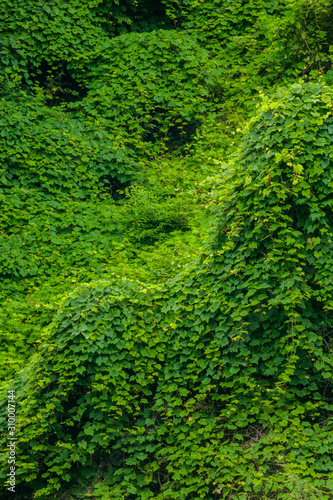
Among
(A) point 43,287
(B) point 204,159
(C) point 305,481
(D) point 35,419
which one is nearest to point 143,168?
(B) point 204,159

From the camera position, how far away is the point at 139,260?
277 inches

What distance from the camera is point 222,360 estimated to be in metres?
5.15

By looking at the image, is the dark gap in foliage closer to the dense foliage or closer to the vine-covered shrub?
the dense foliage

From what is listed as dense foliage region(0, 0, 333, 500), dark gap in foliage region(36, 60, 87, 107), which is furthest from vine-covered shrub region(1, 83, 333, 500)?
dark gap in foliage region(36, 60, 87, 107)

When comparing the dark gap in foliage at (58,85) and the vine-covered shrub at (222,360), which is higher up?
the dark gap in foliage at (58,85)

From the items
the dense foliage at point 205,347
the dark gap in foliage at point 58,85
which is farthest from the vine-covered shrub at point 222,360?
the dark gap in foliage at point 58,85

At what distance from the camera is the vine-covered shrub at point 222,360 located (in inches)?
191

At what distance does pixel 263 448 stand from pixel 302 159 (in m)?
2.84

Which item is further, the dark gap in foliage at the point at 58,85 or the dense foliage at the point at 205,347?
the dark gap in foliage at the point at 58,85

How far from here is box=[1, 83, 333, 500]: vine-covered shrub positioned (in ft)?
15.9

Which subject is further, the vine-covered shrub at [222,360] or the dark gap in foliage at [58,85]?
the dark gap in foliage at [58,85]

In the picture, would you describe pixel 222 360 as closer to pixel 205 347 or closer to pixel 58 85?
pixel 205 347

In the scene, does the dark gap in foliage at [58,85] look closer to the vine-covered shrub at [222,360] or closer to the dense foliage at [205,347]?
the dense foliage at [205,347]

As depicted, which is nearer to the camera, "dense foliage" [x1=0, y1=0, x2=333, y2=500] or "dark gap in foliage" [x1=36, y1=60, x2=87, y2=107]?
"dense foliage" [x1=0, y1=0, x2=333, y2=500]
